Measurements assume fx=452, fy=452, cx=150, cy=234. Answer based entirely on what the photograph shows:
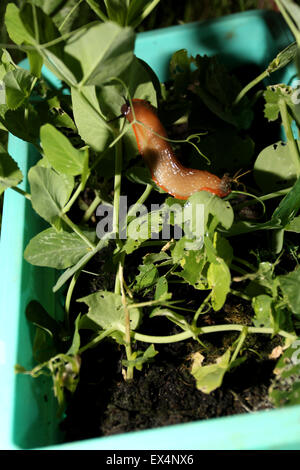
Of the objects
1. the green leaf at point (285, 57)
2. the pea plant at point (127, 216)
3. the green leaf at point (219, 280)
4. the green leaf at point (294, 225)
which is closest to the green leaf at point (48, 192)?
the pea plant at point (127, 216)

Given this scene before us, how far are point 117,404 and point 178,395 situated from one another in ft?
0.30

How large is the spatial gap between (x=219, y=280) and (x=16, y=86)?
417 mm

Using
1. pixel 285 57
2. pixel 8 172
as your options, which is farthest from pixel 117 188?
pixel 285 57

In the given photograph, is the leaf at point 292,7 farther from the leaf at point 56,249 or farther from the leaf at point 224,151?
the leaf at point 56,249

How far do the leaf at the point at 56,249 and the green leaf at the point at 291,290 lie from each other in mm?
277

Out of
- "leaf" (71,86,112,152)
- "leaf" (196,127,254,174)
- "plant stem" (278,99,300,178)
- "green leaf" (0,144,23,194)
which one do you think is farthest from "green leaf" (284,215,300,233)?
"green leaf" (0,144,23,194)

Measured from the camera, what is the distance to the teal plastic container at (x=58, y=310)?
0.49 m

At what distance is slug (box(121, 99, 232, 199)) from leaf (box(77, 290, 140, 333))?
0.22 meters

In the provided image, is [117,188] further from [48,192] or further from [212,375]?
[212,375]

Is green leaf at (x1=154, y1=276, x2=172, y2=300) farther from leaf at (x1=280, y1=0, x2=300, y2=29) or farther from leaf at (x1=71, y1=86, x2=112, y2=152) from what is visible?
leaf at (x1=280, y1=0, x2=300, y2=29)

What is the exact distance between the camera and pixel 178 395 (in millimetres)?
662

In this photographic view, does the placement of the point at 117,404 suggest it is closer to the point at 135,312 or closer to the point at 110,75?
the point at 135,312

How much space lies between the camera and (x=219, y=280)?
0.60 meters

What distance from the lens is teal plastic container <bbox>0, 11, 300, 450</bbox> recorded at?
494 mm
